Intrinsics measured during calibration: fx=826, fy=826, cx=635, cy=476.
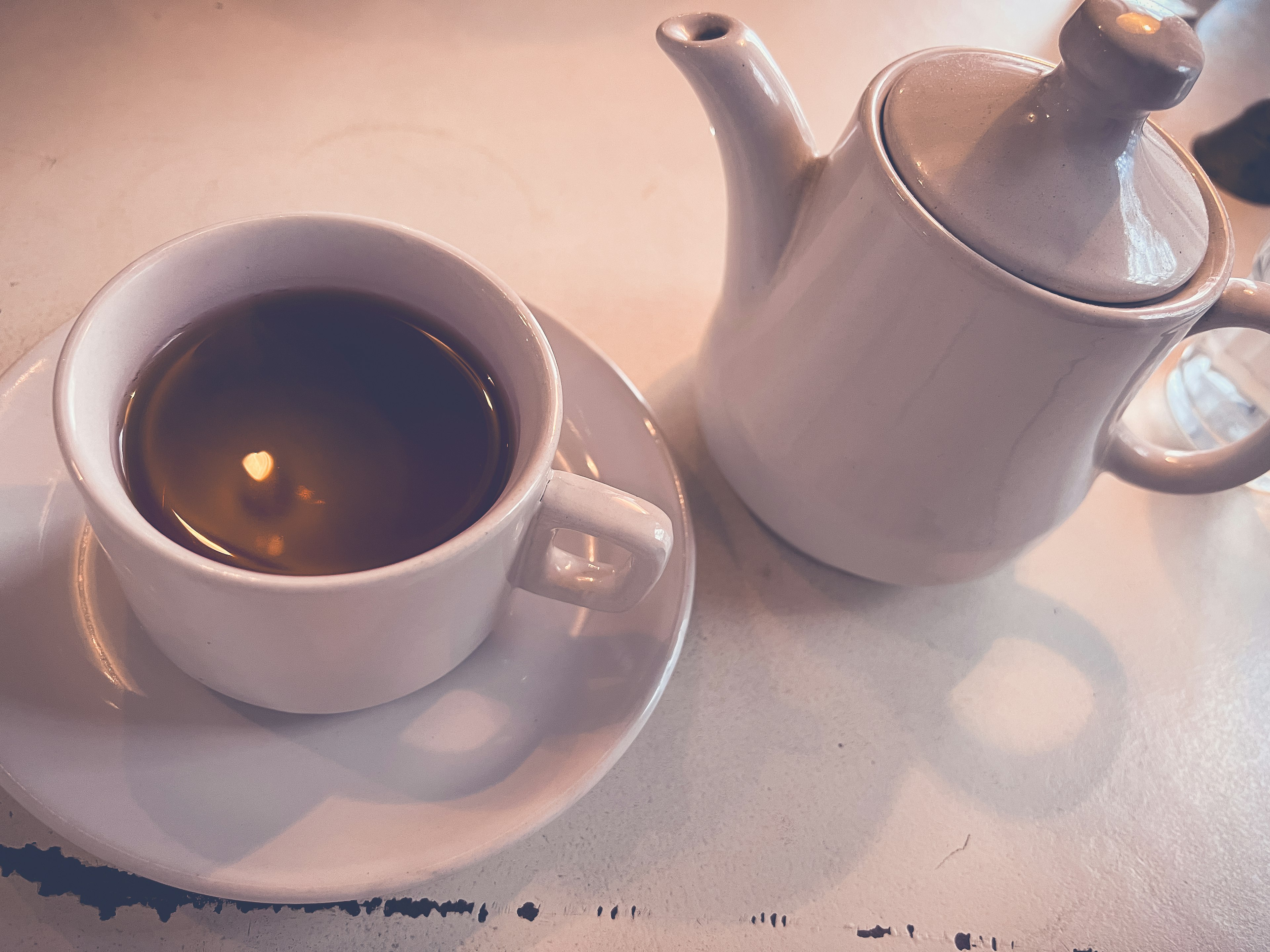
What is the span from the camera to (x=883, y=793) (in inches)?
22.0

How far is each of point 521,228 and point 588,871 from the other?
569mm

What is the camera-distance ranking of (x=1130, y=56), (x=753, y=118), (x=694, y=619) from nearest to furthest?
(x=1130, y=56) < (x=753, y=118) < (x=694, y=619)

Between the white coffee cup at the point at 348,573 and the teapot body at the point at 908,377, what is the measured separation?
145 mm

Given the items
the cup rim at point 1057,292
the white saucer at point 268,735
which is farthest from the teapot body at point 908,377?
the white saucer at point 268,735

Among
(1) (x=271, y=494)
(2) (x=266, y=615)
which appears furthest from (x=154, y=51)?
(2) (x=266, y=615)

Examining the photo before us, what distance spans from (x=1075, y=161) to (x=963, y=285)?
9 centimetres

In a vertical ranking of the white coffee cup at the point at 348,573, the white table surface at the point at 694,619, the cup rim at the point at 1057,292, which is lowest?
the white table surface at the point at 694,619

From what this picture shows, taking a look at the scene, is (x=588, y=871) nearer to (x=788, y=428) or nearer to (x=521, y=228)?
(x=788, y=428)

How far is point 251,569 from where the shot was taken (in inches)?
17.8

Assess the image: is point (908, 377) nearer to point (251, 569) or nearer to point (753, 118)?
point (753, 118)

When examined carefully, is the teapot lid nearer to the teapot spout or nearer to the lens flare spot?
the teapot spout

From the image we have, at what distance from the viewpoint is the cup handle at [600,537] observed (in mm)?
417

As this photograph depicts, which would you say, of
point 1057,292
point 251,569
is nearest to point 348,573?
point 251,569

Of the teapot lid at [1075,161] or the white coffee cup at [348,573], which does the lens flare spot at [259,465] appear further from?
the teapot lid at [1075,161]
